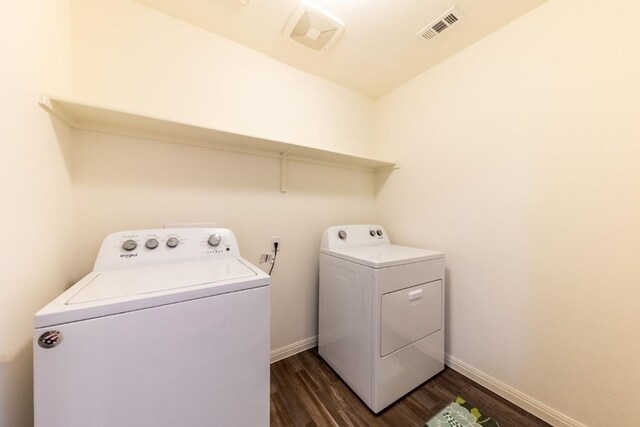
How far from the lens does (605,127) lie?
1.08m

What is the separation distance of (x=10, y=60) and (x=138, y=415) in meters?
1.20

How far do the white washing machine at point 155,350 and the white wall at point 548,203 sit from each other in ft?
4.70

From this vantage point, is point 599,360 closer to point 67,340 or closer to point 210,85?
point 67,340

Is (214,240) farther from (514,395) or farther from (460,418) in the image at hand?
(514,395)

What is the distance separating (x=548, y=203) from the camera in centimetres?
124

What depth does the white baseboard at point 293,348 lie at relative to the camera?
5.61 feet

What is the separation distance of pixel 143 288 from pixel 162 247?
43 centimetres

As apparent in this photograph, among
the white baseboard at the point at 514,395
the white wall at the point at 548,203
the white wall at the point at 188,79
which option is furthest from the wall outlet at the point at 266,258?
the white baseboard at the point at 514,395

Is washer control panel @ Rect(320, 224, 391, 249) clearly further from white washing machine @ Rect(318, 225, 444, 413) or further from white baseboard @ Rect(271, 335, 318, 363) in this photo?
white baseboard @ Rect(271, 335, 318, 363)

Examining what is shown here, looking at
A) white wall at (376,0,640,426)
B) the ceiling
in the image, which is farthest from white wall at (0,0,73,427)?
white wall at (376,0,640,426)

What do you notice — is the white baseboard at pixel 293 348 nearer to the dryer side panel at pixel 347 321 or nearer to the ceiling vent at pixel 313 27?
the dryer side panel at pixel 347 321

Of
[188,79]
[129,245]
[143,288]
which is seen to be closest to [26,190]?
[129,245]

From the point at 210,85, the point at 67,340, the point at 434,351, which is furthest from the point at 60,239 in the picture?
the point at 434,351

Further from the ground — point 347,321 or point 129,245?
point 129,245
